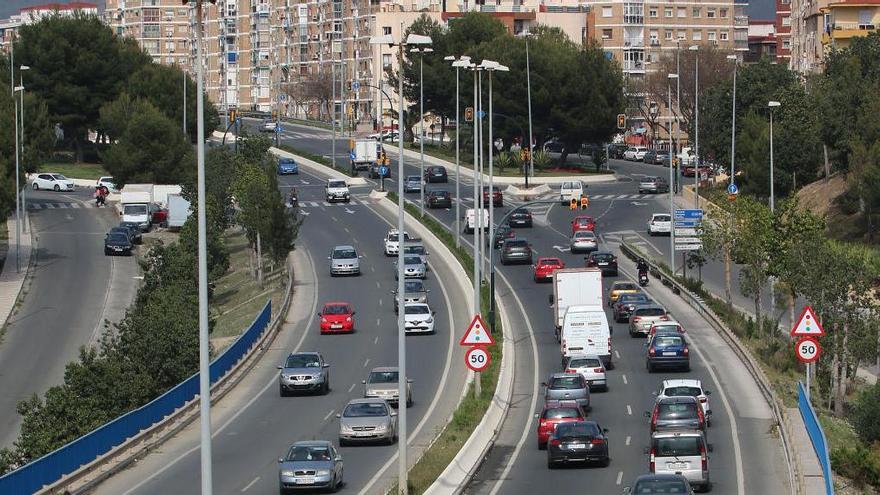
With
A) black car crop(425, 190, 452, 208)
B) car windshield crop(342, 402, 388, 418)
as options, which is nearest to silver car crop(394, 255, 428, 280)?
black car crop(425, 190, 452, 208)

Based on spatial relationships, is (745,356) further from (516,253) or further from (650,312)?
(516,253)

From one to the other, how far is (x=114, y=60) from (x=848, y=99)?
6980 cm

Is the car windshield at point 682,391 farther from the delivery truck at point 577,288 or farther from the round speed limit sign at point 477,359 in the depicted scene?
the delivery truck at point 577,288

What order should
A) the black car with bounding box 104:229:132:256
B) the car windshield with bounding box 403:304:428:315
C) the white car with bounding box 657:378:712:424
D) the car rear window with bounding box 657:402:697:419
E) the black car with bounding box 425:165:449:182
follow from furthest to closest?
the black car with bounding box 425:165:449:182, the black car with bounding box 104:229:132:256, the car windshield with bounding box 403:304:428:315, the white car with bounding box 657:378:712:424, the car rear window with bounding box 657:402:697:419

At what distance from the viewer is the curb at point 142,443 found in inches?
1394

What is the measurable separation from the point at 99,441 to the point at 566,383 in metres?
13.8

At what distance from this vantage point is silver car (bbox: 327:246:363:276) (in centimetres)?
7819

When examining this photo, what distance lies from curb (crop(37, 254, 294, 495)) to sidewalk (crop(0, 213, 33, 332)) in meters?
22.3

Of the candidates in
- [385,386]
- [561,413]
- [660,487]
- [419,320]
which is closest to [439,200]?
[419,320]

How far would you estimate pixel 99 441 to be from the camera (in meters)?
38.0

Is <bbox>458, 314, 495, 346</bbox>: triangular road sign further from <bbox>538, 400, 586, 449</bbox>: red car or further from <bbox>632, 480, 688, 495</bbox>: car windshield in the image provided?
<bbox>632, 480, 688, 495</bbox>: car windshield

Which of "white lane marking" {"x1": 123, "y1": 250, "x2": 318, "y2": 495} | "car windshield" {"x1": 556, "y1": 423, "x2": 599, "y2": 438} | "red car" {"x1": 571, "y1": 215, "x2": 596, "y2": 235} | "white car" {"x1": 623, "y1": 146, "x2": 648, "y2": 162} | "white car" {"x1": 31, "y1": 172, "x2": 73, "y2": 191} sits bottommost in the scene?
"white lane marking" {"x1": 123, "y1": 250, "x2": 318, "y2": 495}

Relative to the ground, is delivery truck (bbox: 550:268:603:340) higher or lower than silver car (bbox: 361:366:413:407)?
higher

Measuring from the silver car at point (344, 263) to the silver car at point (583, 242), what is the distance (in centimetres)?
Result: 1218
